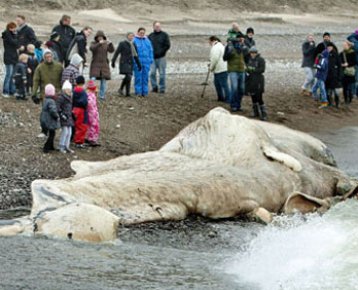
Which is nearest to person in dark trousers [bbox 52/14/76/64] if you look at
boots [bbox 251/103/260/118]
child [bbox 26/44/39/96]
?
child [bbox 26/44/39/96]

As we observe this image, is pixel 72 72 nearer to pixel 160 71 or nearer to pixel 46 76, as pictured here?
pixel 46 76

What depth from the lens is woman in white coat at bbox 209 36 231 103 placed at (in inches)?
967

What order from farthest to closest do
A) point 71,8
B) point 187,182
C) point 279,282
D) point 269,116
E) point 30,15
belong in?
point 71,8
point 30,15
point 269,116
point 187,182
point 279,282

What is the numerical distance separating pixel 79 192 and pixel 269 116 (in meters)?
11.3

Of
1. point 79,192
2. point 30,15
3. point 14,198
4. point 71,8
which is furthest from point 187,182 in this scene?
point 71,8

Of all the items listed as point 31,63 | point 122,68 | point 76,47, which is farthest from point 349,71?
point 31,63

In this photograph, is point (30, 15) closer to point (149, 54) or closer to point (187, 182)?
point (149, 54)

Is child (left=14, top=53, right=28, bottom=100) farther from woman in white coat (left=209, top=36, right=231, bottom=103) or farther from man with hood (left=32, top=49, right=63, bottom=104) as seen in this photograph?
woman in white coat (left=209, top=36, right=231, bottom=103)

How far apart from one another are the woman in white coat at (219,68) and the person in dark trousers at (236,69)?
475 millimetres

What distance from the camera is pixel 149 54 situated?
79.0 feet

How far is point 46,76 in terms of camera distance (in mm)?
20516

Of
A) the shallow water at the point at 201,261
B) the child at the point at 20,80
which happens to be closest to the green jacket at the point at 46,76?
the child at the point at 20,80

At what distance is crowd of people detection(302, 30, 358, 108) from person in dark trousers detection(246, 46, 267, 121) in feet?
10.4

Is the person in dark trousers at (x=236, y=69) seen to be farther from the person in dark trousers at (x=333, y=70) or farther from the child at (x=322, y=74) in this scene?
the person in dark trousers at (x=333, y=70)
